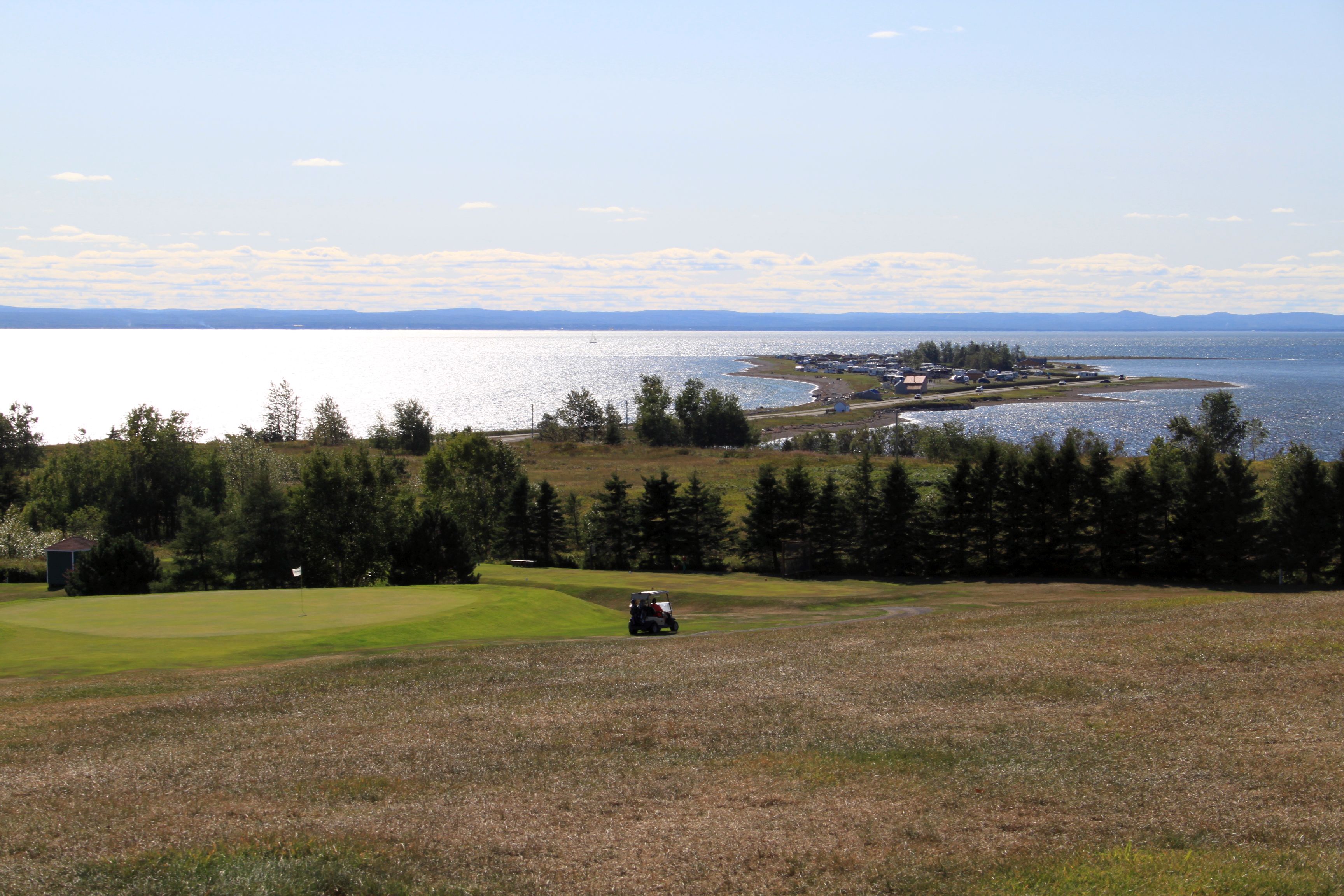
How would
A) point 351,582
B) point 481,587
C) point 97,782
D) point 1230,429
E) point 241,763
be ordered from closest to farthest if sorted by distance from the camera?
point 97,782 < point 241,763 < point 481,587 < point 351,582 < point 1230,429

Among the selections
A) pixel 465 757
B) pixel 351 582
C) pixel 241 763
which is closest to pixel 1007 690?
pixel 465 757

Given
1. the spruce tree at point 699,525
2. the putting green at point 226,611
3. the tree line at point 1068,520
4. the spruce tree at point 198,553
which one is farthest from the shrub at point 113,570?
the tree line at point 1068,520

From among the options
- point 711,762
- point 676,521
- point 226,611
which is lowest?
point 676,521

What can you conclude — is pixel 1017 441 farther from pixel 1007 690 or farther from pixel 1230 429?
pixel 1007 690

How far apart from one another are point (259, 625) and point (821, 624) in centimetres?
2013

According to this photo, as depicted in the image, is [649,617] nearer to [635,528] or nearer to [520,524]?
[635,528]

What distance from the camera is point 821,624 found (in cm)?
3606

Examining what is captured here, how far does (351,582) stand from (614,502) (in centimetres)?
1885

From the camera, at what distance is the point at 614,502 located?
225 feet

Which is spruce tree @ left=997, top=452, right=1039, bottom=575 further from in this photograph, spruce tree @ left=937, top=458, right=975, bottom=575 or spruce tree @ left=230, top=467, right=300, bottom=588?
spruce tree @ left=230, top=467, right=300, bottom=588

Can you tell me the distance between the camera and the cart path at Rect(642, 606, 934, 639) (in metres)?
33.6

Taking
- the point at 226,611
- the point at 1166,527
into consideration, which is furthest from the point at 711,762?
the point at 1166,527

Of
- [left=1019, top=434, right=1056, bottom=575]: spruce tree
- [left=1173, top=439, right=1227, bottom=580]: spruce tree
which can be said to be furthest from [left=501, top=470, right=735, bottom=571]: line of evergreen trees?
[left=1173, top=439, right=1227, bottom=580]: spruce tree

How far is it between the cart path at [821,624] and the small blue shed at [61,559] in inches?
1433
